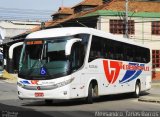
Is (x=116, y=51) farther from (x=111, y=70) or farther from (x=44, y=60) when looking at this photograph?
(x=44, y=60)

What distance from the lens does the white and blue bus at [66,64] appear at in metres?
19.0

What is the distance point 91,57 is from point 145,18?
35.5 metres

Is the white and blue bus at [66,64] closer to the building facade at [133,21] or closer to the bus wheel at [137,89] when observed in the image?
the bus wheel at [137,89]

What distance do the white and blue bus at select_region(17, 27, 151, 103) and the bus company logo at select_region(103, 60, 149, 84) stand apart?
5 cm

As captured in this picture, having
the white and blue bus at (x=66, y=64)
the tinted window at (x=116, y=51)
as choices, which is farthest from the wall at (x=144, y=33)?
the white and blue bus at (x=66, y=64)

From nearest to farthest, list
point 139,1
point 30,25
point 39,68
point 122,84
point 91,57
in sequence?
point 39,68, point 91,57, point 122,84, point 139,1, point 30,25

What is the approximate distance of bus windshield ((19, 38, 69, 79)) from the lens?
1911 cm

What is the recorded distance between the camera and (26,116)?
1505cm

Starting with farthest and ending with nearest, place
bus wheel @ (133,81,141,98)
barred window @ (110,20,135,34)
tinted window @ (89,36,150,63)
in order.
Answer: barred window @ (110,20,135,34) → bus wheel @ (133,81,141,98) → tinted window @ (89,36,150,63)

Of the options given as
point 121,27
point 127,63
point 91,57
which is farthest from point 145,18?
point 91,57

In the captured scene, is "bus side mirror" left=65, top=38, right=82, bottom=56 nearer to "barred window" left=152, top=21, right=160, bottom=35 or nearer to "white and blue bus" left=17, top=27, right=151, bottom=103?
"white and blue bus" left=17, top=27, right=151, bottom=103

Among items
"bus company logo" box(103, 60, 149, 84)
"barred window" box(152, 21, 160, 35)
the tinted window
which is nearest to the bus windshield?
the tinted window

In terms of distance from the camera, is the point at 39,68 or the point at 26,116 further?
the point at 39,68

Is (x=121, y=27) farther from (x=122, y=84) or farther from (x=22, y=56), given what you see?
(x=22, y=56)
